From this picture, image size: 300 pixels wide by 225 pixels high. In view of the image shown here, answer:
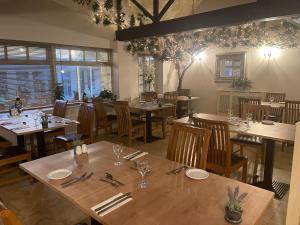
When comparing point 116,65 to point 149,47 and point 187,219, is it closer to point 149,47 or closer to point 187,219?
point 149,47

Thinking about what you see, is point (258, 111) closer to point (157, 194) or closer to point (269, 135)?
point (269, 135)

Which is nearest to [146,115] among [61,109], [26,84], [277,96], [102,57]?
[61,109]

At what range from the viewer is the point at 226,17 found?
6.41 ft

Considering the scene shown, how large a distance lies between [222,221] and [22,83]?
4695mm

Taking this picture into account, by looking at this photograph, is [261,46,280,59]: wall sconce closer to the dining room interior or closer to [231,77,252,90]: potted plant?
the dining room interior

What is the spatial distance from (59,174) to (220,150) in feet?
5.56

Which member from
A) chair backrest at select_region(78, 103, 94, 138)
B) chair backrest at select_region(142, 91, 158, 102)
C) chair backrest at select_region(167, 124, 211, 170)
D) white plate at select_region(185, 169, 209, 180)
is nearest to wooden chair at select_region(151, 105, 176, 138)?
chair backrest at select_region(142, 91, 158, 102)

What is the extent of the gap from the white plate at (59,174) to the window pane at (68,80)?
380 centimetres

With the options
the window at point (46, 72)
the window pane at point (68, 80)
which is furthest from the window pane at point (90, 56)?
the window pane at point (68, 80)

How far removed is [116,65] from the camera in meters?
5.96

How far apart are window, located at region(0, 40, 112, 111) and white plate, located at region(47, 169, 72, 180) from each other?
137 inches

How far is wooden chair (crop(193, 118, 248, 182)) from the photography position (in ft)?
8.15

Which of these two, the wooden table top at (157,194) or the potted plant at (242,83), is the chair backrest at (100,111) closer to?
the wooden table top at (157,194)

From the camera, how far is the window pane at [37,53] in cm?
465
